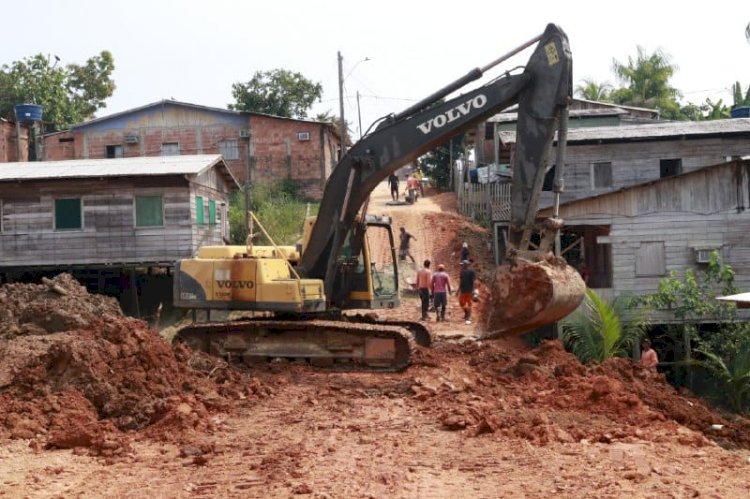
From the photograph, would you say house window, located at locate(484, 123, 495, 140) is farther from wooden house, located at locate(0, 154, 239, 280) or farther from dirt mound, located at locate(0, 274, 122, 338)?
dirt mound, located at locate(0, 274, 122, 338)

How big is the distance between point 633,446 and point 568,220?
53.1 ft

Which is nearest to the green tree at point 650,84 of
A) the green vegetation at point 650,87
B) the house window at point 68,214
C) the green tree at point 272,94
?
the green vegetation at point 650,87

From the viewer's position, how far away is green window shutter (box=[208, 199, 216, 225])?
101 ft

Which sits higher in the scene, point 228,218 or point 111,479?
point 228,218

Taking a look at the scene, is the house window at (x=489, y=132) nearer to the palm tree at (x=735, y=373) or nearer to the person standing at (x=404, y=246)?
the person standing at (x=404, y=246)

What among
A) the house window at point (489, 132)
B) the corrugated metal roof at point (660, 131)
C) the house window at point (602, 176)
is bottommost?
the house window at point (602, 176)

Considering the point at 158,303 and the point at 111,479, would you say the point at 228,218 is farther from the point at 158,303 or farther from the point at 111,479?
the point at 111,479

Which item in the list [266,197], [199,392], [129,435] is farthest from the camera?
[266,197]

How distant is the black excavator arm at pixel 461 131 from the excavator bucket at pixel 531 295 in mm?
609

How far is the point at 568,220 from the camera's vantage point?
995 inches

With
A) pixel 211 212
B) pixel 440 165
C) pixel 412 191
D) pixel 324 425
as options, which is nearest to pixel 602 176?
pixel 211 212

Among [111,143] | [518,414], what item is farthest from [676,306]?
[111,143]

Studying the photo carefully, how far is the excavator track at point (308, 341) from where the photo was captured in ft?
47.8

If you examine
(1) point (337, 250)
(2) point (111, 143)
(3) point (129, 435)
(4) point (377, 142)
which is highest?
(2) point (111, 143)
